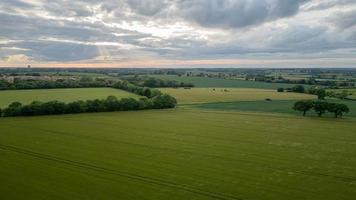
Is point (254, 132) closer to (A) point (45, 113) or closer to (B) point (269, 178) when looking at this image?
(B) point (269, 178)

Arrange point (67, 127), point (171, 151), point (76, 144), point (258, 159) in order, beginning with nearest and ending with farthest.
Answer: point (258, 159)
point (171, 151)
point (76, 144)
point (67, 127)

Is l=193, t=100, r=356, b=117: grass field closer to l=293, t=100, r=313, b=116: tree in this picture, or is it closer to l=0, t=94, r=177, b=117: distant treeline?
l=293, t=100, r=313, b=116: tree

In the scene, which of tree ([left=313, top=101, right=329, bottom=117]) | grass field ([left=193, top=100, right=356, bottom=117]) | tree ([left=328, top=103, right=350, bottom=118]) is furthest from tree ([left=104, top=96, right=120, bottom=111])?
tree ([left=328, top=103, right=350, bottom=118])

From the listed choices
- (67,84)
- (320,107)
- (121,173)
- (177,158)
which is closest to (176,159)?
(177,158)

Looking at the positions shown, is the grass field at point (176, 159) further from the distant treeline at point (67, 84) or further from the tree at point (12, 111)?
the distant treeline at point (67, 84)

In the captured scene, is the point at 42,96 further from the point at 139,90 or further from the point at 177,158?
the point at 177,158

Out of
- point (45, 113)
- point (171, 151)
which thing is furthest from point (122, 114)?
point (171, 151)

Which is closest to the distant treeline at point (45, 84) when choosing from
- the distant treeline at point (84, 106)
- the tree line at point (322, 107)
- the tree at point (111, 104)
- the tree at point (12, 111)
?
the tree at point (12, 111)
